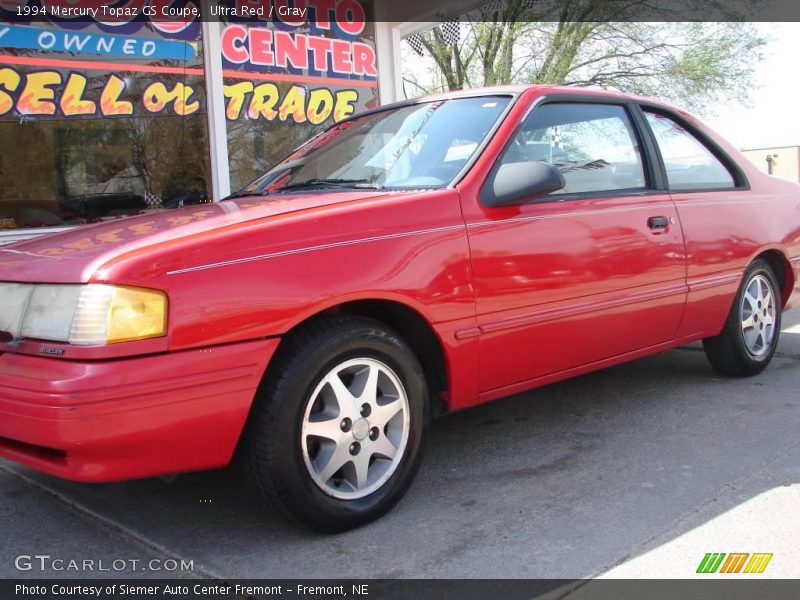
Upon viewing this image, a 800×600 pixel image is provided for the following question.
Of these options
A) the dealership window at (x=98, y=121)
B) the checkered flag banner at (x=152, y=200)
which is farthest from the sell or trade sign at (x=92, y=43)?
the checkered flag banner at (x=152, y=200)

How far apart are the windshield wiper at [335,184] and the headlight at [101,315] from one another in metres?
1.20

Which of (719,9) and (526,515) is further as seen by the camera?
(719,9)

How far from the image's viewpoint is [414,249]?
2.88 meters

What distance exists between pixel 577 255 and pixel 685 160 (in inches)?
51.8

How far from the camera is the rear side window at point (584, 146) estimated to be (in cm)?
349

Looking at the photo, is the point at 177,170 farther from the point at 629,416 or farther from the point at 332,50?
the point at 629,416

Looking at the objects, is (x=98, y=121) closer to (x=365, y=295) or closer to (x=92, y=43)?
(x=92, y=43)

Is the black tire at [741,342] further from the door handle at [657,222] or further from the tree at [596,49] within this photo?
the tree at [596,49]

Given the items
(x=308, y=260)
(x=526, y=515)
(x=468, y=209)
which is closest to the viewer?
(x=308, y=260)

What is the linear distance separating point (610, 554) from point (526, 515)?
392mm

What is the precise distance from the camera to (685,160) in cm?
428

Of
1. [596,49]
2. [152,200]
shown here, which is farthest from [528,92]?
[596,49]

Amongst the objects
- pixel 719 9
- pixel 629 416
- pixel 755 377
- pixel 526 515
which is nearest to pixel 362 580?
pixel 526 515

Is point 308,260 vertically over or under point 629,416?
over
